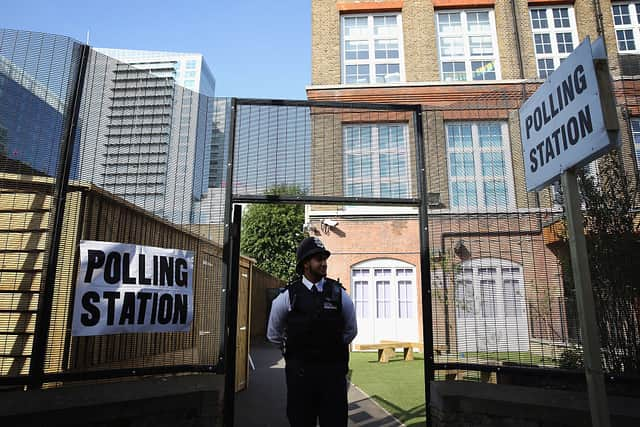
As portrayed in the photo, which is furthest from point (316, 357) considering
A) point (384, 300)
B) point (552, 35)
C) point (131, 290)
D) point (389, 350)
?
point (552, 35)

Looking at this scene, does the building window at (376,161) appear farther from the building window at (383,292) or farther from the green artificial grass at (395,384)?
the building window at (383,292)

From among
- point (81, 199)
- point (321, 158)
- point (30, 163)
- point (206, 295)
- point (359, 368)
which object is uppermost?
point (321, 158)

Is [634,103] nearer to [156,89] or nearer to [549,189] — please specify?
[549,189]

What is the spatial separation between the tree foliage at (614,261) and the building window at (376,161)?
204 centimetres

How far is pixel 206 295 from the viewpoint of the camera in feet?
13.7

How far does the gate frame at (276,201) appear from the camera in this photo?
4.12 m

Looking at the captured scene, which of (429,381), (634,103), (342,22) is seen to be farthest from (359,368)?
(342,22)

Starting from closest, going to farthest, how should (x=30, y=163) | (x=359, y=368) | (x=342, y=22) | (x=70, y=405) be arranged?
(x=70, y=405) < (x=30, y=163) < (x=359, y=368) < (x=342, y=22)

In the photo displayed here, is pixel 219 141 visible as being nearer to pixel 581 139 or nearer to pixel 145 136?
pixel 145 136

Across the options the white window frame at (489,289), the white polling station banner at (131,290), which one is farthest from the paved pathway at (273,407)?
the white polling station banner at (131,290)

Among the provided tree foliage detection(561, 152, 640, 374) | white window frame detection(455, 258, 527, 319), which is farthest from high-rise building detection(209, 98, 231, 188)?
tree foliage detection(561, 152, 640, 374)

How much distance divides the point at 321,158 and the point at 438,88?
13.1 meters

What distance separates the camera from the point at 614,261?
171 inches

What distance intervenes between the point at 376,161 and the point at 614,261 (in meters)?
2.78
